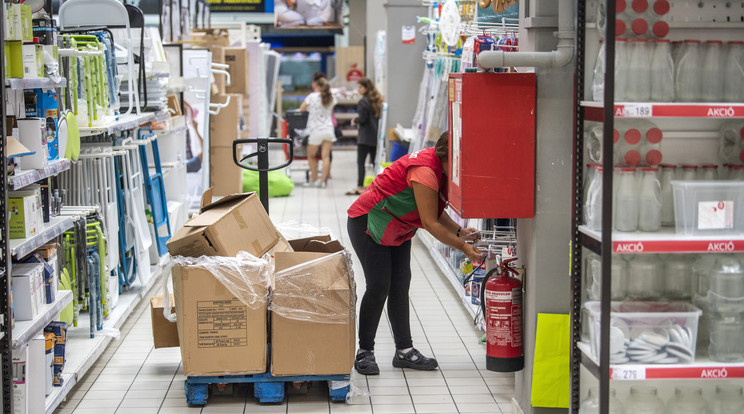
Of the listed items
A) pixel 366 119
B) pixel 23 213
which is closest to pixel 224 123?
pixel 366 119

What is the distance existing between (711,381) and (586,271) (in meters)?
0.63

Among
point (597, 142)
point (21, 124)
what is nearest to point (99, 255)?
point (21, 124)

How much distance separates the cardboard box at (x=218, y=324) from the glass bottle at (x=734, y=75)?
7.56 ft

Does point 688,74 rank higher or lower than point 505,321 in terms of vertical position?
higher

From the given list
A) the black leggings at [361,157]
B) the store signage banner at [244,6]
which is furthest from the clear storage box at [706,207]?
the store signage banner at [244,6]

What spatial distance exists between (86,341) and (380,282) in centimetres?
182

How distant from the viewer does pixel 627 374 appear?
10.2ft

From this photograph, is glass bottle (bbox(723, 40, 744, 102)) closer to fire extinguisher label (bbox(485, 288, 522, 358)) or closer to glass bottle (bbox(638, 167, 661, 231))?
glass bottle (bbox(638, 167, 661, 231))

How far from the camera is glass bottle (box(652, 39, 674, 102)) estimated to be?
3260 millimetres

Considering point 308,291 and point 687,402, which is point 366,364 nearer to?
point 308,291

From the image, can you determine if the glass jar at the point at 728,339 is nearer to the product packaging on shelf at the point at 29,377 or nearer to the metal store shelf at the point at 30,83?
the product packaging on shelf at the point at 29,377

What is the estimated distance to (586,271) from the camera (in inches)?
134

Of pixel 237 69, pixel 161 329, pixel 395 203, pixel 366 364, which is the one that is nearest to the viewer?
pixel 395 203

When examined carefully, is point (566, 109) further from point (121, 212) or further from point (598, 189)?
point (121, 212)
